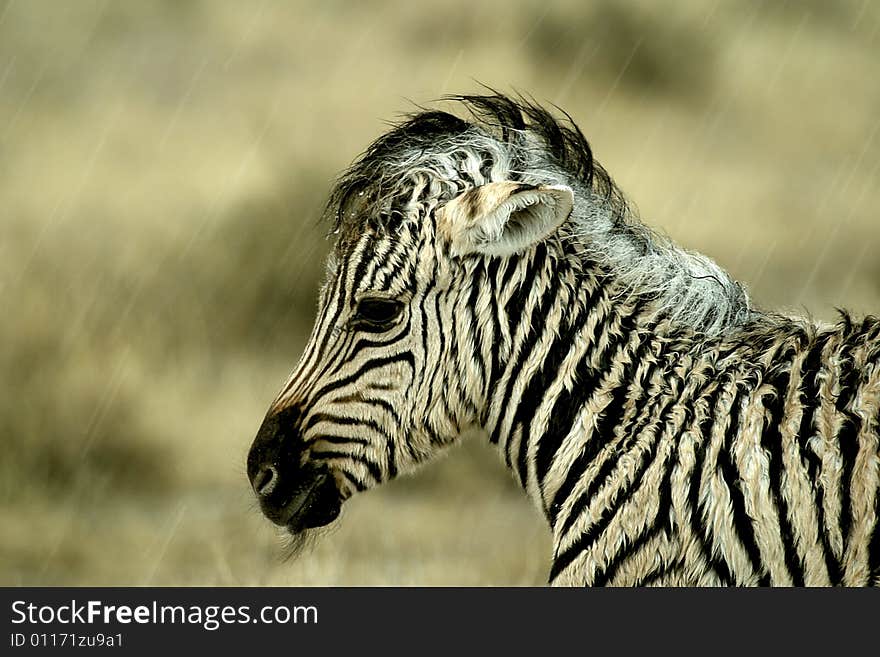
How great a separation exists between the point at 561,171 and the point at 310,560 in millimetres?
4828

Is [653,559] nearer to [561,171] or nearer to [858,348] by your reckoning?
[858,348]

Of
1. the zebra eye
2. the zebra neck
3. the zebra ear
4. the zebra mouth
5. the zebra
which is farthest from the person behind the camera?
the zebra mouth

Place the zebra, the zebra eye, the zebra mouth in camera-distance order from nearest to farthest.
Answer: the zebra → the zebra eye → the zebra mouth

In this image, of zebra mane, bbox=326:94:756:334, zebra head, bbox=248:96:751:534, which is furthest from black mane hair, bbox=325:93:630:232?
zebra head, bbox=248:96:751:534

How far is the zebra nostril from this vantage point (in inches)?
152

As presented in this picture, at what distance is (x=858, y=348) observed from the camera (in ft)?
11.2

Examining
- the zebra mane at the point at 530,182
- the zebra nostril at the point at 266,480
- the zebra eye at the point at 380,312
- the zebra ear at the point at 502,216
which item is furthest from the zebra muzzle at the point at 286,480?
the zebra ear at the point at 502,216

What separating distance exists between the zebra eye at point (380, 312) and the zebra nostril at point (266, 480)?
2.31ft

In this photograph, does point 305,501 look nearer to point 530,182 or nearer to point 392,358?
point 392,358

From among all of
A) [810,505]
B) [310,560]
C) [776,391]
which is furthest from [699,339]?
[310,560]

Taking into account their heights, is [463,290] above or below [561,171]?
below

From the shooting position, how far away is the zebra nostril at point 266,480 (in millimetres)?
3850

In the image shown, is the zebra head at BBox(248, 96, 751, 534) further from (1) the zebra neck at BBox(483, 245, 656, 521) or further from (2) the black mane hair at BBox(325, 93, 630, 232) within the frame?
(2) the black mane hair at BBox(325, 93, 630, 232)

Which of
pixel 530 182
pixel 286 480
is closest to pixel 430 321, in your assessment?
pixel 530 182
